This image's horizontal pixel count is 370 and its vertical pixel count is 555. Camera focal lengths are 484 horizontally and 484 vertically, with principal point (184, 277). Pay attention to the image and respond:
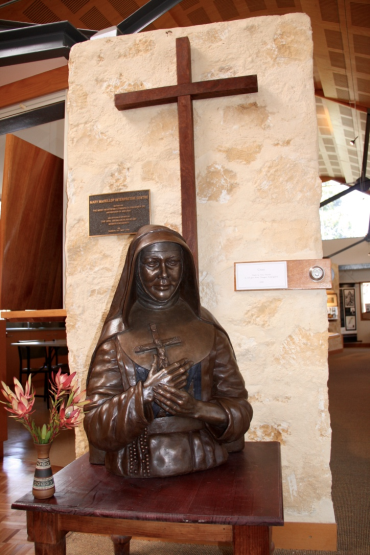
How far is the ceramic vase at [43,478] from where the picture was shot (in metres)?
1.65

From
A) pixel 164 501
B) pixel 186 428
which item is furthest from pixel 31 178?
pixel 164 501

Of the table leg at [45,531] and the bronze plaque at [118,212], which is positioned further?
the bronze plaque at [118,212]

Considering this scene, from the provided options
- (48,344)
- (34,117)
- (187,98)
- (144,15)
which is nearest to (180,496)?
(187,98)

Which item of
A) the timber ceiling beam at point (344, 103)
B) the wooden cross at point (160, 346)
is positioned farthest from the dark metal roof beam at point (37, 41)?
the timber ceiling beam at point (344, 103)

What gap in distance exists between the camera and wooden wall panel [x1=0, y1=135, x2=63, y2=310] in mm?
3984

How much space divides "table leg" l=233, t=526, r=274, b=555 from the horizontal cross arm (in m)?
2.16

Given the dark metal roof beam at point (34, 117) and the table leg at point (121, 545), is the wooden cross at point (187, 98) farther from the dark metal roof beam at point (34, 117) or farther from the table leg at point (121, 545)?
the dark metal roof beam at point (34, 117)

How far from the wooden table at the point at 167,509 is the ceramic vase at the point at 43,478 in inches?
1.0

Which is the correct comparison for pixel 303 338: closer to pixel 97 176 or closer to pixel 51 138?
pixel 97 176

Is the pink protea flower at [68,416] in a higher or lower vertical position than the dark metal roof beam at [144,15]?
lower

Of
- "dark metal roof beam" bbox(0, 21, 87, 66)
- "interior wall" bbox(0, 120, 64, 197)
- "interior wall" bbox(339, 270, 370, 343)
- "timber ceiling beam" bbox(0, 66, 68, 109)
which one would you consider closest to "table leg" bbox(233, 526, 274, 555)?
"dark metal roof beam" bbox(0, 21, 87, 66)

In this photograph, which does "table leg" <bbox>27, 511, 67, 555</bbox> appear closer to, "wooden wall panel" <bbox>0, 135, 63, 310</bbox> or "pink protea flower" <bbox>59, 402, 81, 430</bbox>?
"pink protea flower" <bbox>59, 402, 81, 430</bbox>

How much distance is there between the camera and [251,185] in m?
2.81

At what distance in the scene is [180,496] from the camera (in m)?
1.67
